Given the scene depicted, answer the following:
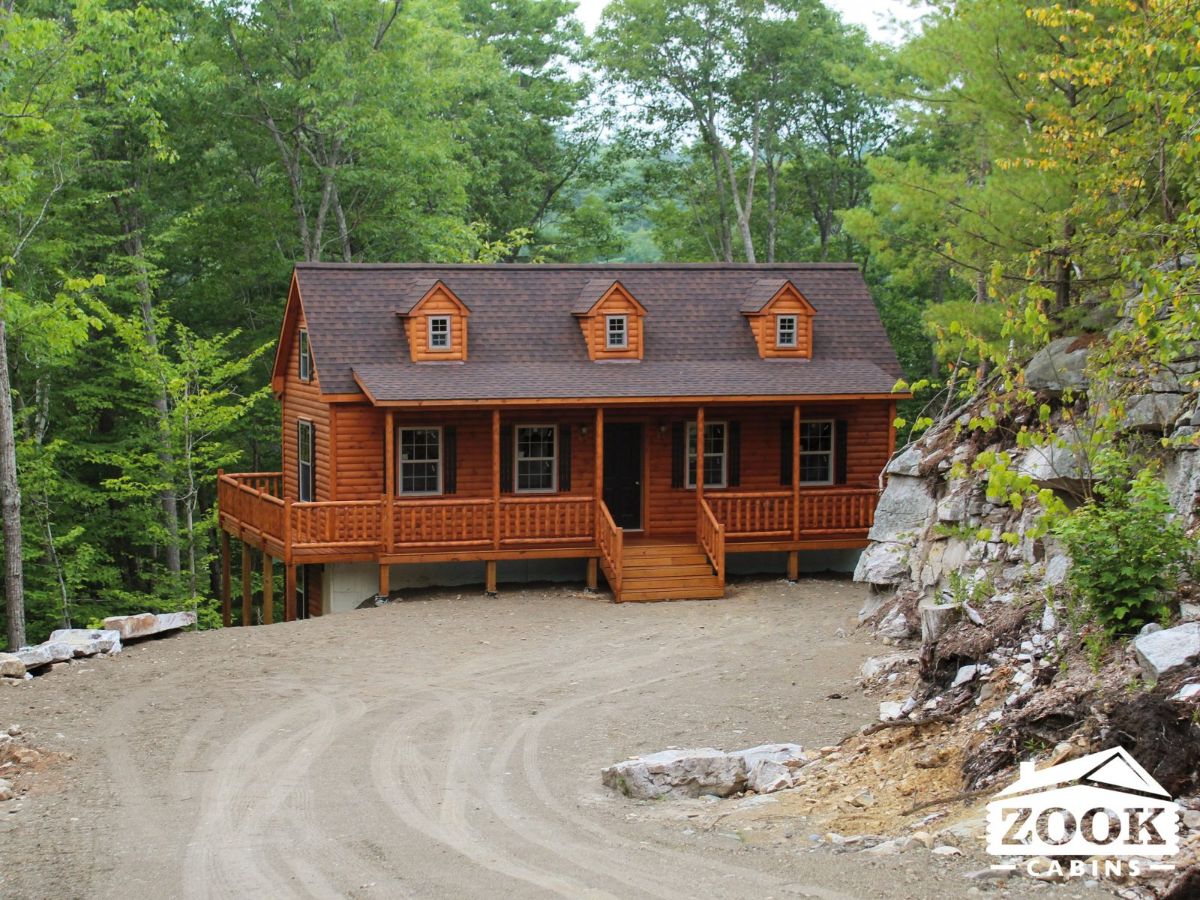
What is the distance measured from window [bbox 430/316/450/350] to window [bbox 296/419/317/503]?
10.0 feet

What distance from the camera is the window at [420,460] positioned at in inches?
971

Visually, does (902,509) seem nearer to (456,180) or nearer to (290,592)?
(290,592)

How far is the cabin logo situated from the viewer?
27.3 ft

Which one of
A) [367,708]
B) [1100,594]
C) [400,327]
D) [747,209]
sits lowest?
[367,708]

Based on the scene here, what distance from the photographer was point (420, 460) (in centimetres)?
2478

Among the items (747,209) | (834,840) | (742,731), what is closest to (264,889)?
(834,840)

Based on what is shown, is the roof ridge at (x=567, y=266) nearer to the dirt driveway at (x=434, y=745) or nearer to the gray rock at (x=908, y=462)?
the dirt driveway at (x=434, y=745)

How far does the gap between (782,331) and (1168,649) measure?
55.6ft

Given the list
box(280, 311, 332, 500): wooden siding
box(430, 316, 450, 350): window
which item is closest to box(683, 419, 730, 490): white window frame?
box(430, 316, 450, 350): window

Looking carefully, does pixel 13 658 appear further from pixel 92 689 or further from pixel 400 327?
pixel 400 327

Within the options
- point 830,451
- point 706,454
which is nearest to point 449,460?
point 706,454

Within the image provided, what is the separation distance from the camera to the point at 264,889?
10047 millimetres

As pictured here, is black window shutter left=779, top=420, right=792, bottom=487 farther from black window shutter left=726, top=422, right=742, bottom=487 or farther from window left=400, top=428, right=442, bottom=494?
window left=400, top=428, right=442, bottom=494

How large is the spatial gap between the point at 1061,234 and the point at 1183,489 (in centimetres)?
726
